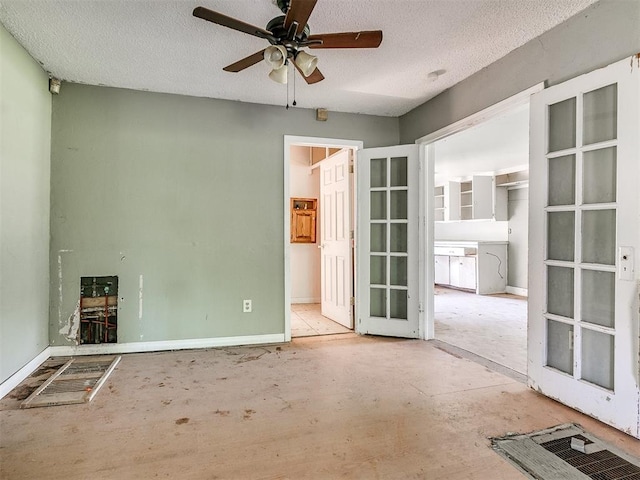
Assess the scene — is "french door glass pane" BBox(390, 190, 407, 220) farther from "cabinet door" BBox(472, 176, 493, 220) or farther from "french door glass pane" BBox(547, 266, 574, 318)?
"cabinet door" BBox(472, 176, 493, 220)

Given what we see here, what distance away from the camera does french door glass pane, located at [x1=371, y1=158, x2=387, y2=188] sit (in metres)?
4.01

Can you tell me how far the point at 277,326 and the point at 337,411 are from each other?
5.32ft

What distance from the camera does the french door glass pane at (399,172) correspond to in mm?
3928

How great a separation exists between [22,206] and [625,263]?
3.92 metres

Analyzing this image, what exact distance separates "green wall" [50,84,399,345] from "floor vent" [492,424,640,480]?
2.38m

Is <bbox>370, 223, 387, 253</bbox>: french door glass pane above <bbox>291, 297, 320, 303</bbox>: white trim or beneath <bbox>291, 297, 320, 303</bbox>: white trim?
above

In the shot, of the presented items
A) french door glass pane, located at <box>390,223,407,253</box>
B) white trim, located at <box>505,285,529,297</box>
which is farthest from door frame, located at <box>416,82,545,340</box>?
white trim, located at <box>505,285,529,297</box>

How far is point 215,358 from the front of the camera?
324 centimetres

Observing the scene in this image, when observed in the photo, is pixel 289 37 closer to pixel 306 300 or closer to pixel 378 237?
pixel 378 237

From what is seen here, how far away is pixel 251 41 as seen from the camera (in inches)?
100

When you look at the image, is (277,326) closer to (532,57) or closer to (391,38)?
(391,38)

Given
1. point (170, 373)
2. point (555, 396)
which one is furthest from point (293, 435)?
point (555, 396)

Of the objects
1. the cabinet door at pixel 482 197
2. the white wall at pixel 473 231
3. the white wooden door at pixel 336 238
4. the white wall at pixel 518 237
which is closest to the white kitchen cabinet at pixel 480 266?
the white wall at pixel 518 237

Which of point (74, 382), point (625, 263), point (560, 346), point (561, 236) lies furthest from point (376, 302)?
point (74, 382)
